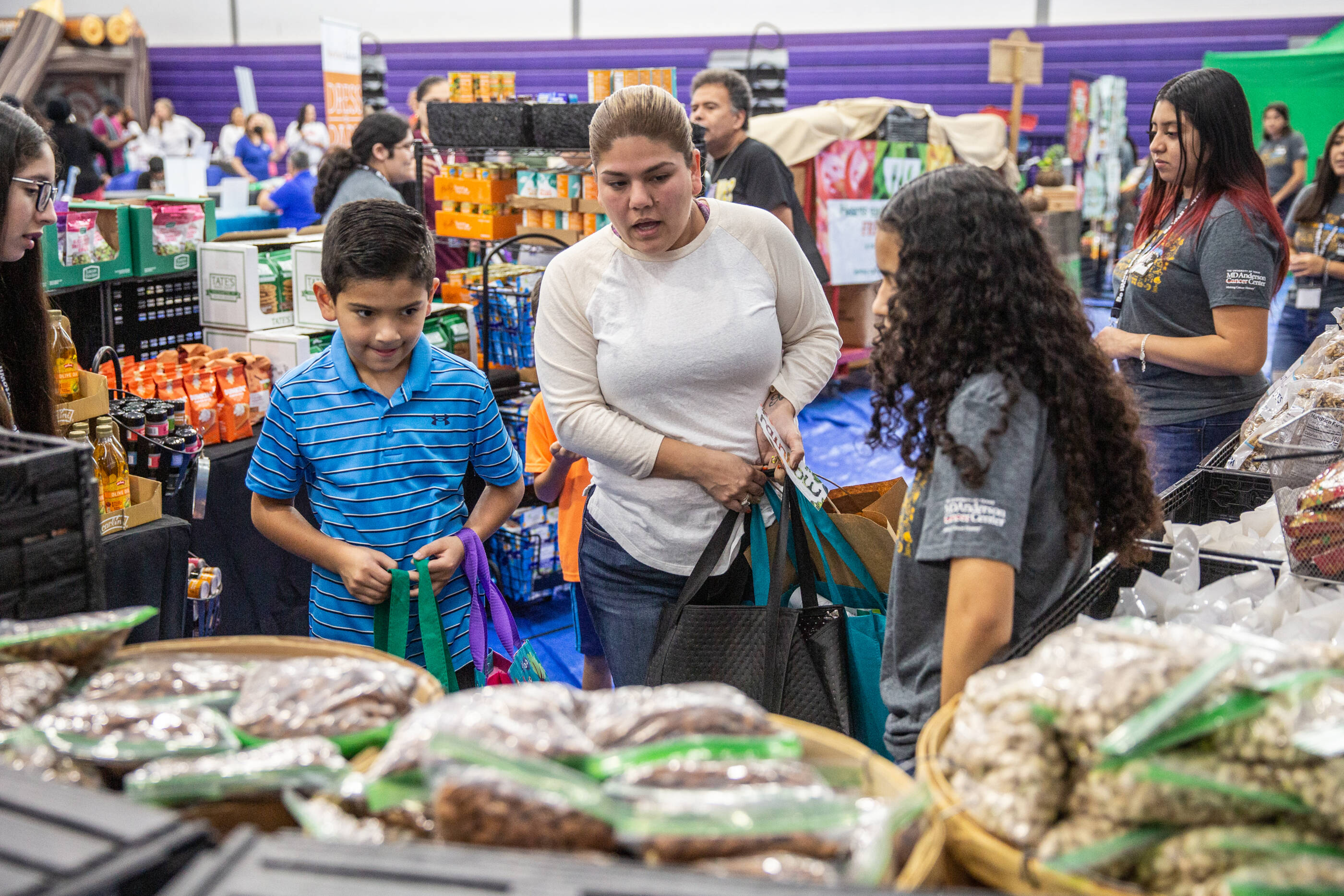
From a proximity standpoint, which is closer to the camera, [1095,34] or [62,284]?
[62,284]

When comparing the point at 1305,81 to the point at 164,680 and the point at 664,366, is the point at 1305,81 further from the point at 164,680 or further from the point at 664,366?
the point at 164,680

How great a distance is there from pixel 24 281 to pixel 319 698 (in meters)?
1.59

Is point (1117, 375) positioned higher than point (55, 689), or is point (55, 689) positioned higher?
point (1117, 375)

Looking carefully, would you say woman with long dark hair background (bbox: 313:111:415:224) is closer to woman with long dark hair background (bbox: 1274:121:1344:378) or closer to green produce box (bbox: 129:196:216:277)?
green produce box (bbox: 129:196:216:277)

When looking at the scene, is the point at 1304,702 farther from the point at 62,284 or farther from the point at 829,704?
the point at 62,284

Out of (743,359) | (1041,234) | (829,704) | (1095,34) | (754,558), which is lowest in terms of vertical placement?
(829,704)

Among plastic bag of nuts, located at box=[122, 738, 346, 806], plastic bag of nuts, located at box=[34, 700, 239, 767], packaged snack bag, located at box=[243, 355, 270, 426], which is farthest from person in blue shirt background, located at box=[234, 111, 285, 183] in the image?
plastic bag of nuts, located at box=[122, 738, 346, 806]

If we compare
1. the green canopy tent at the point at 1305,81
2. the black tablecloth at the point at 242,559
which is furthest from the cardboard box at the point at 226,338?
the green canopy tent at the point at 1305,81

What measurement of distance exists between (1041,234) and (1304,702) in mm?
763

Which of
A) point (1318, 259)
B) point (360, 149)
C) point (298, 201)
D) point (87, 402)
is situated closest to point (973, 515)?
point (87, 402)

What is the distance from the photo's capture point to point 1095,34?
46.0ft

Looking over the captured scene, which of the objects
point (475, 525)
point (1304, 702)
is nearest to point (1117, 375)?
point (1304, 702)

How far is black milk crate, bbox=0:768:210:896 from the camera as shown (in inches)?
31.5

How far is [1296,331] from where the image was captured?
5867 mm
